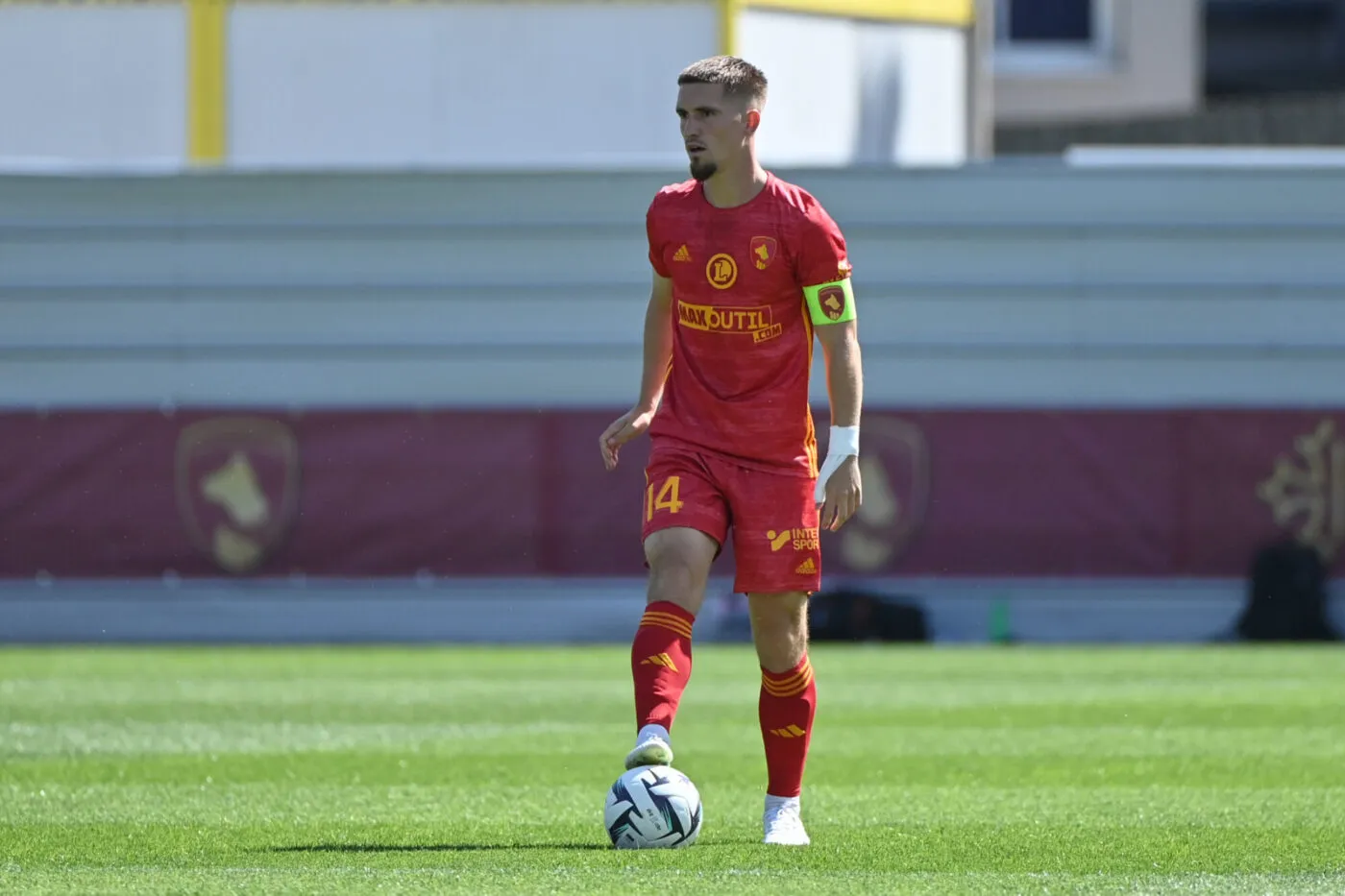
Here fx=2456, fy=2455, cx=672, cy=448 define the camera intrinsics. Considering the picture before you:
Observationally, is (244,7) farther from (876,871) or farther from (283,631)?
(876,871)

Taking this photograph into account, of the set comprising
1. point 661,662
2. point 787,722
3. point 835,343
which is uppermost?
point 835,343

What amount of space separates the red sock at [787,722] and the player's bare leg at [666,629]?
417mm

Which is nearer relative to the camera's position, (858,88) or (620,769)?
(620,769)

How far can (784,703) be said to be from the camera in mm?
7273

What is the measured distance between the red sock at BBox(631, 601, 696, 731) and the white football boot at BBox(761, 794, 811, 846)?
58 cm

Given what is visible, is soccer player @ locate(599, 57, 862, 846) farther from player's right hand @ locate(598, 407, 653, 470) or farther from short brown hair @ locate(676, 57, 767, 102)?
player's right hand @ locate(598, 407, 653, 470)

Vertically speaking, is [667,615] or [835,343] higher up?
[835,343]

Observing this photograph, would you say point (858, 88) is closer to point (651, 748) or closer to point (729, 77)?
point (729, 77)

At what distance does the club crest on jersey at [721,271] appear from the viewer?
7.05m

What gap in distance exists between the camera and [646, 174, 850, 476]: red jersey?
705 cm

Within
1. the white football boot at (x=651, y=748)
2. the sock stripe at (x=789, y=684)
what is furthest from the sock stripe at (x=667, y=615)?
the sock stripe at (x=789, y=684)

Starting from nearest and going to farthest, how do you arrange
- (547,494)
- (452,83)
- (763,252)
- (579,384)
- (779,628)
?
(763,252), (779,628), (547,494), (579,384), (452,83)

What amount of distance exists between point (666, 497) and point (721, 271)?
671 millimetres

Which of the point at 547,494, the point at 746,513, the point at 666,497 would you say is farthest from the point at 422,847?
the point at 547,494
